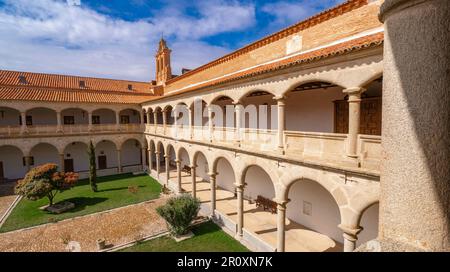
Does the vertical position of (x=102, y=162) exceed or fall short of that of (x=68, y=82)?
it falls short

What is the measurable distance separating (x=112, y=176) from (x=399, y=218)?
2610cm

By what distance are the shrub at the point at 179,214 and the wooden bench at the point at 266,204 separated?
468 centimetres

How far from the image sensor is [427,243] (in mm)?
2379

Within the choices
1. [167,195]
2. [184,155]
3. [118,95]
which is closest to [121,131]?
[118,95]

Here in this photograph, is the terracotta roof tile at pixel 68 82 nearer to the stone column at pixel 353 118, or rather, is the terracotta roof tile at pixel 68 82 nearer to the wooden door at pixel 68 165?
the wooden door at pixel 68 165

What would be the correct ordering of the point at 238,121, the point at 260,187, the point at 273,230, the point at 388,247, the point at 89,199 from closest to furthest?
the point at 388,247, the point at 238,121, the point at 273,230, the point at 260,187, the point at 89,199

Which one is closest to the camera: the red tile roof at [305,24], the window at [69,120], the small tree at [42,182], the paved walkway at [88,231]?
the red tile roof at [305,24]

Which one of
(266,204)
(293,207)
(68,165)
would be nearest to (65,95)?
(68,165)

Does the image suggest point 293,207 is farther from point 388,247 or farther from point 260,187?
point 388,247

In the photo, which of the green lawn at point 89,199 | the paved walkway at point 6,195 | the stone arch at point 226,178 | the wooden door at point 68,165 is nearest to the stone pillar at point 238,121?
the stone arch at point 226,178

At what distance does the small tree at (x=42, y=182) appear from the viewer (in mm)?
14438

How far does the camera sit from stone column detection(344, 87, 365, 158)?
6.45m

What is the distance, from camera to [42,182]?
14789 millimetres

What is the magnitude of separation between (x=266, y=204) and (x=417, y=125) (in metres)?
12.8
